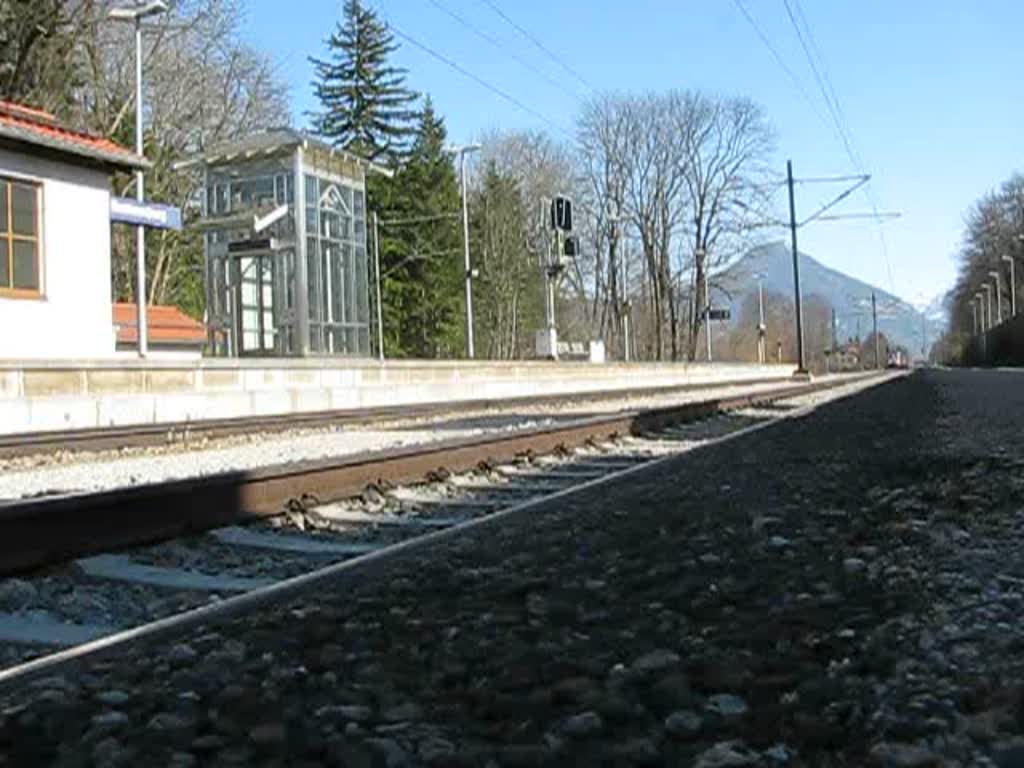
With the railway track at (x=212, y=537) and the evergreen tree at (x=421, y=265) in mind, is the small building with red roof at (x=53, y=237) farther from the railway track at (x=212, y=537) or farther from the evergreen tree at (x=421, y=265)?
the evergreen tree at (x=421, y=265)

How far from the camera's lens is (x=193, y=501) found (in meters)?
6.64

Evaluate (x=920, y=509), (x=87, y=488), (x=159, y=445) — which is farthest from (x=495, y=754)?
(x=159, y=445)

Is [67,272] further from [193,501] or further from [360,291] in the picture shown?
[193,501]

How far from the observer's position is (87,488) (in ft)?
29.5

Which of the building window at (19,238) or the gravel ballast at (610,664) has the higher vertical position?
the building window at (19,238)

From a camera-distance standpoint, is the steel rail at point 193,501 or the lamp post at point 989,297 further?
the lamp post at point 989,297

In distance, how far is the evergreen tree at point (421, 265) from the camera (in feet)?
226

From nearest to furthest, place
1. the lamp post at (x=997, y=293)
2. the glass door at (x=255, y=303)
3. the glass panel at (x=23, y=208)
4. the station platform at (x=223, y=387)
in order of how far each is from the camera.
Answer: the station platform at (x=223, y=387) → the glass panel at (x=23, y=208) → the glass door at (x=255, y=303) → the lamp post at (x=997, y=293)

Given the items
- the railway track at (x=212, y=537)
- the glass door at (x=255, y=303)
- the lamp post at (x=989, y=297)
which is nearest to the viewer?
the railway track at (x=212, y=537)

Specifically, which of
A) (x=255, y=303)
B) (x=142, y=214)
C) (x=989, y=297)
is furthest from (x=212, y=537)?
(x=989, y=297)

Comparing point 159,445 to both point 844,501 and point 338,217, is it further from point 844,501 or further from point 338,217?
point 338,217

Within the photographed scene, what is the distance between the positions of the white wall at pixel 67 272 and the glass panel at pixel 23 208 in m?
0.19

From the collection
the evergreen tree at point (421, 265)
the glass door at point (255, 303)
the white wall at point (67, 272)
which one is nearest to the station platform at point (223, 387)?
the white wall at point (67, 272)

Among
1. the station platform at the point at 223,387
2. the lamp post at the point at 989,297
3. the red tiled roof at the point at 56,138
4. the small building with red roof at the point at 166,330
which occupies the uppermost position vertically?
the lamp post at the point at 989,297
